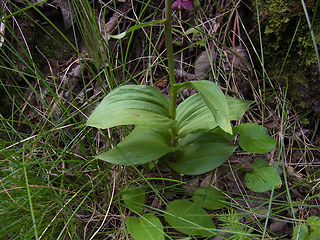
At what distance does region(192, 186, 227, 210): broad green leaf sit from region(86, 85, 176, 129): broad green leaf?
0.97 ft

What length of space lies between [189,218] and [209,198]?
12 cm

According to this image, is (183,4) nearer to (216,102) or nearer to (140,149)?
(216,102)

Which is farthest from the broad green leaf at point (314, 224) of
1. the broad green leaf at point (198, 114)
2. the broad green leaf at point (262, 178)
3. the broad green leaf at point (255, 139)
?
the broad green leaf at point (198, 114)

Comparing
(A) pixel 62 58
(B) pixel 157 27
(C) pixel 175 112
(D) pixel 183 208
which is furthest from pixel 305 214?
(A) pixel 62 58

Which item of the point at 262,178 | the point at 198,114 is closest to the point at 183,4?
the point at 198,114

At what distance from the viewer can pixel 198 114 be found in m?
1.26

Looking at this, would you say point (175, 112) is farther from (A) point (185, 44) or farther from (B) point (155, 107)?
(A) point (185, 44)

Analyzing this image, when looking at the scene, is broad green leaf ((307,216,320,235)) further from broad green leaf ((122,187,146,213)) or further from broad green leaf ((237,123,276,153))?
broad green leaf ((122,187,146,213))

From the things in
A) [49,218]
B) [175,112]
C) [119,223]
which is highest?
[175,112]

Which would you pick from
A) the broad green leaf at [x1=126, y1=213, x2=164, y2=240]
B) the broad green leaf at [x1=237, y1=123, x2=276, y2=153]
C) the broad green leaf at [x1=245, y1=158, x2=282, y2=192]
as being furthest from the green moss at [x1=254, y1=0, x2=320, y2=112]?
the broad green leaf at [x1=126, y1=213, x2=164, y2=240]

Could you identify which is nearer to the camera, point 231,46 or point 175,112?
point 175,112

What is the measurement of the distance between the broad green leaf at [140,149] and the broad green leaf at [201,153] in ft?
0.27

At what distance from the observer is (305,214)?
123cm

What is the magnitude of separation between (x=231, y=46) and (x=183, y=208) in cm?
104
